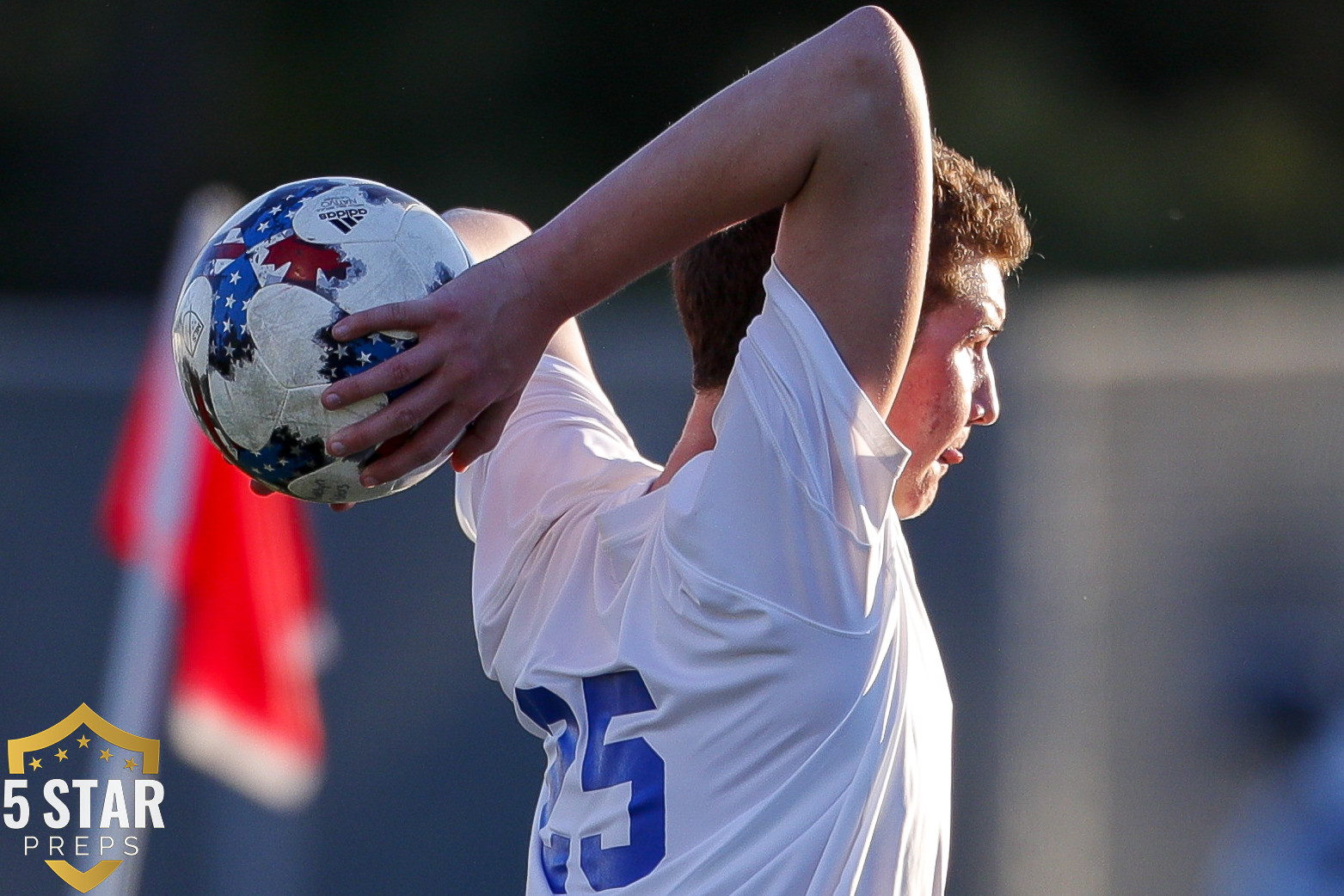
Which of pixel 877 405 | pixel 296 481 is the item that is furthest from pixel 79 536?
pixel 877 405

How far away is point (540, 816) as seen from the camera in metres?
2.16

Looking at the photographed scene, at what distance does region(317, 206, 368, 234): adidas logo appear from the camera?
6.17ft

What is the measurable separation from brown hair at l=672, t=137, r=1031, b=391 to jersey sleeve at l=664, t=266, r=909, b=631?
40cm

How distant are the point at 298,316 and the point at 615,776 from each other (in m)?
0.69

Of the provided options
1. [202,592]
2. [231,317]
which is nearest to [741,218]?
[231,317]

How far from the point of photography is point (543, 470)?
2.27m

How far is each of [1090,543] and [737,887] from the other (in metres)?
3.67

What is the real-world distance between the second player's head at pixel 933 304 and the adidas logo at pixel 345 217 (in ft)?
1.69

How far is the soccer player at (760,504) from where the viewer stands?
1.69 meters

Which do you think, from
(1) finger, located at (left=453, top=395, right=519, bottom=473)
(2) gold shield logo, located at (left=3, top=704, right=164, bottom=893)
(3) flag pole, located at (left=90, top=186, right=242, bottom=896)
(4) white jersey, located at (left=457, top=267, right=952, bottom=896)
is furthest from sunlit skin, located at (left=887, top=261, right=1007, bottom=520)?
(2) gold shield logo, located at (left=3, top=704, right=164, bottom=893)

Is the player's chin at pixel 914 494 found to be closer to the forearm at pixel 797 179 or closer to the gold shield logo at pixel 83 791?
the forearm at pixel 797 179

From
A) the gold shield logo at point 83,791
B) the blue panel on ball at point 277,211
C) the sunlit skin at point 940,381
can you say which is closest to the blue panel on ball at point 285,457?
the blue panel on ball at point 277,211

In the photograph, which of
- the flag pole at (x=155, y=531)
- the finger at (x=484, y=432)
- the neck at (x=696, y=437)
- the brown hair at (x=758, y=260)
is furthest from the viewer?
the flag pole at (x=155, y=531)

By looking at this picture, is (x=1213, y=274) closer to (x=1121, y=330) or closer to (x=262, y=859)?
(x=1121, y=330)
